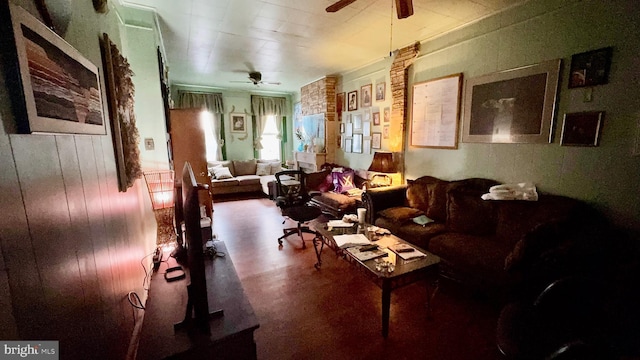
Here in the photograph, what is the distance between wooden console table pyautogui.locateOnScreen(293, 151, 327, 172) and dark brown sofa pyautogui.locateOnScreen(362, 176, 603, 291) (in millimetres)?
2333

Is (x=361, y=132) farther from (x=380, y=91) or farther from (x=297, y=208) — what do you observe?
(x=297, y=208)

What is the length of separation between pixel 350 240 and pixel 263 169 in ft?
16.2

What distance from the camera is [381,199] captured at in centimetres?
345

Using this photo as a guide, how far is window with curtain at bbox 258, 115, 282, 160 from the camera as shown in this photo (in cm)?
738

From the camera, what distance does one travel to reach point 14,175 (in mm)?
683

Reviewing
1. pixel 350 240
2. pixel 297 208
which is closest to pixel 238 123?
pixel 297 208

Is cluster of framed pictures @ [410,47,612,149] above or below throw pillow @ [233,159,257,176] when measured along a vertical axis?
above

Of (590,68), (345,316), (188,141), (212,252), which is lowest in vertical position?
(345,316)

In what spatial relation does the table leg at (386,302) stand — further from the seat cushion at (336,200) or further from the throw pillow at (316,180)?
the throw pillow at (316,180)

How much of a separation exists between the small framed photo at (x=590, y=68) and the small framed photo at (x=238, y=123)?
21.6ft

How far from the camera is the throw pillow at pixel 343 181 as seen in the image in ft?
15.2

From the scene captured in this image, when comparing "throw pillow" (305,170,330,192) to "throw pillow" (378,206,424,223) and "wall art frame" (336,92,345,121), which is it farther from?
"throw pillow" (378,206,424,223)

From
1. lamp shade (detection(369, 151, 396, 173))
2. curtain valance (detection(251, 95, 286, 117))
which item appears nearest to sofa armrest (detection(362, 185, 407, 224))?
lamp shade (detection(369, 151, 396, 173))

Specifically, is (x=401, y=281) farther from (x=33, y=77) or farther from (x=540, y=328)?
(x=33, y=77)
